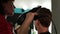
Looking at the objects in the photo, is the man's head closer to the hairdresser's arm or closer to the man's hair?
the hairdresser's arm

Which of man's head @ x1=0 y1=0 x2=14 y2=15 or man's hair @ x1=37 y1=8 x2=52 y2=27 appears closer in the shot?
man's head @ x1=0 y1=0 x2=14 y2=15

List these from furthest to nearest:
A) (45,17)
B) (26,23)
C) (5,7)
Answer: (45,17) → (26,23) → (5,7)

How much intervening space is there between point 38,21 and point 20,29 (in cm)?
25

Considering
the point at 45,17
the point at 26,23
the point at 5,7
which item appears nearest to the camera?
the point at 5,7

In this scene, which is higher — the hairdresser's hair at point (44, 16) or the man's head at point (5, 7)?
the man's head at point (5, 7)

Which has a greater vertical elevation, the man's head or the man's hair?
the man's head

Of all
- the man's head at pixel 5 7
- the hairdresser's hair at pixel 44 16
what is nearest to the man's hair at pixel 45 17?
the hairdresser's hair at pixel 44 16

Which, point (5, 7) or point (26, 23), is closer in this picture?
point (5, 7)

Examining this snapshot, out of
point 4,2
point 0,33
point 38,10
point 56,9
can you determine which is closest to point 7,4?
point 4,2

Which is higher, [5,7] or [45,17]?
[5,7]

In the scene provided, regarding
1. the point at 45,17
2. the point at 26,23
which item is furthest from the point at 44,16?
the point at 26,23

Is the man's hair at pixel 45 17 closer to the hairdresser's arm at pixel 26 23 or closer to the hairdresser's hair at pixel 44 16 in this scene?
the hairdresser's hair at pixel 44 16

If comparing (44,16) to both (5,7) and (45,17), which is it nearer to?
(45,17)

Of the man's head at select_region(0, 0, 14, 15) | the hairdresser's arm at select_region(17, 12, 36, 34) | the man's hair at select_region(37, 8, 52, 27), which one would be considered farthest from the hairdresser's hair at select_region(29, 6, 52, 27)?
the man's head at select_region(0, 0, 14, 15)
